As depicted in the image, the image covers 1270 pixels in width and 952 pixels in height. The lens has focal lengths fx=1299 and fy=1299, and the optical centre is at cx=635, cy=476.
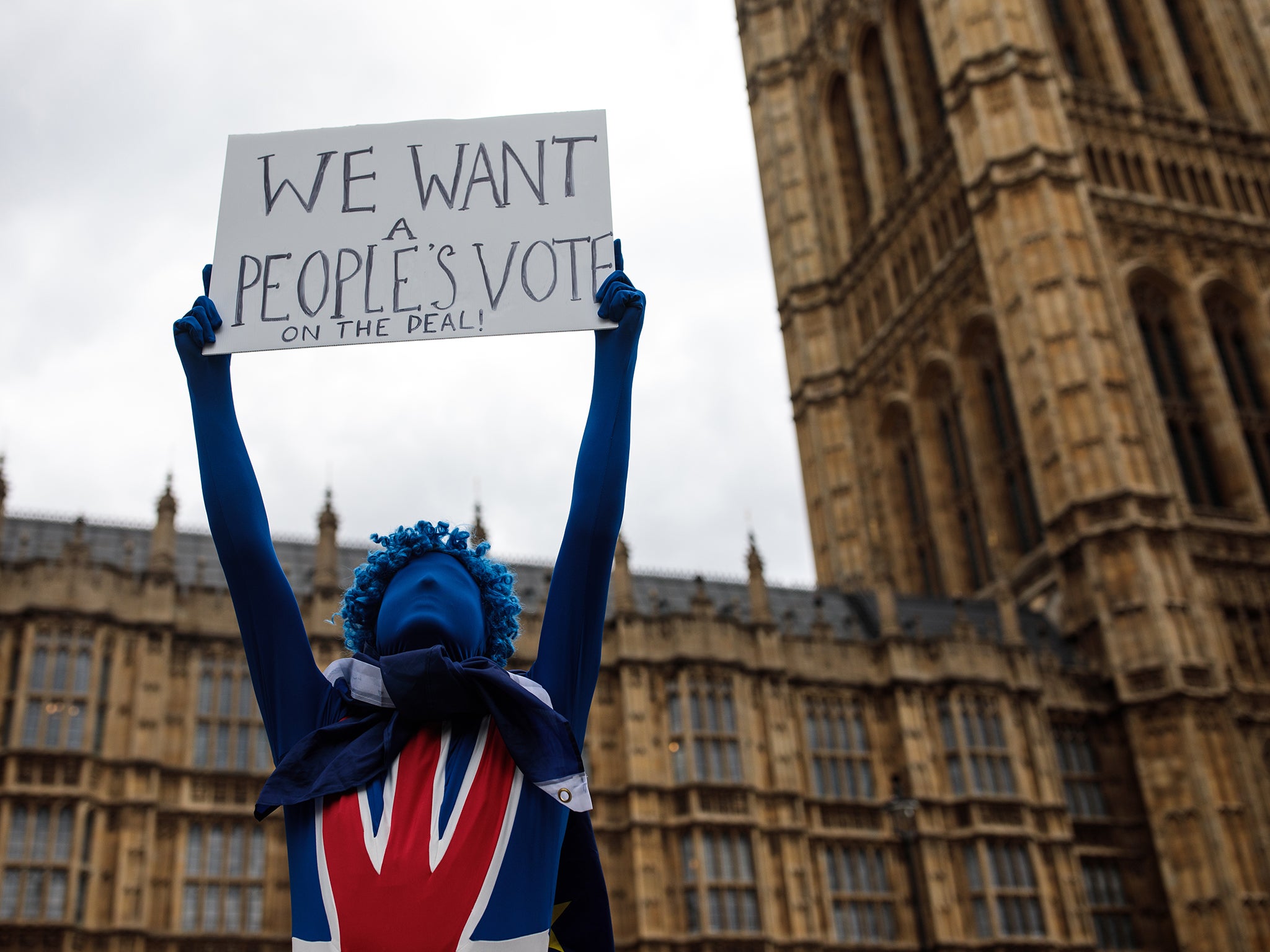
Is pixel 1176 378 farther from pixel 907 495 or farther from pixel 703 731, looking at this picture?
pixel 703 731

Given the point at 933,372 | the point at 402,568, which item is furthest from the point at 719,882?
the point at 402,568

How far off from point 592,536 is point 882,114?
149 ft

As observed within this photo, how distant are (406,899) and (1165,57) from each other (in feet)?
146

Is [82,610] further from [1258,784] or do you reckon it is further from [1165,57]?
[1165,57]

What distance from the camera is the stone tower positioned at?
27875mm

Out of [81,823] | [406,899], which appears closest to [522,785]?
[406,899]

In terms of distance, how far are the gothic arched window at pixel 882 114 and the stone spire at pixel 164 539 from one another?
2770cm

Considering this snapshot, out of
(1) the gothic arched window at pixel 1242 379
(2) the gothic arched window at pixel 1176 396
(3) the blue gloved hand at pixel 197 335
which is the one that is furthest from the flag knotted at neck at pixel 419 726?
(1) the gothic arched window at pixel 1242 379

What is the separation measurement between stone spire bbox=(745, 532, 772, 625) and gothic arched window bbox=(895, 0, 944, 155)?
20.0 meters

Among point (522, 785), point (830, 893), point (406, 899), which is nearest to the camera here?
point (406, 899)

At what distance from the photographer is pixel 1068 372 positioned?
32812 millimetres

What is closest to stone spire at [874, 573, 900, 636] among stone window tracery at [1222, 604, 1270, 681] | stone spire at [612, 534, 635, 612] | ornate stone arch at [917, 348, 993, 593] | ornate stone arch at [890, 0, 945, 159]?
stone spire at [612, 534, 635, 612]

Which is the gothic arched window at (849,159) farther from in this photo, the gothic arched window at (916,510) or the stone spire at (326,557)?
the stone spire at (326,557)

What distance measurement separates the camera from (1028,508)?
116ft
